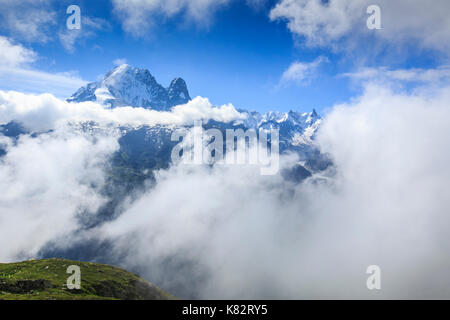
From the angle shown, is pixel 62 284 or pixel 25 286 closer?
pixel 25 286

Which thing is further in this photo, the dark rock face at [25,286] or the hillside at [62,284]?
the dark rock face at [25,286]

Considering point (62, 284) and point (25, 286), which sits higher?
point (25, 286)

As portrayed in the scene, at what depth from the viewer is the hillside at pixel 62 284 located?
86.0 m

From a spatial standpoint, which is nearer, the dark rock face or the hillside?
the hillside

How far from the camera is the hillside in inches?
3387

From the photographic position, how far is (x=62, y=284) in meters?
99.6
